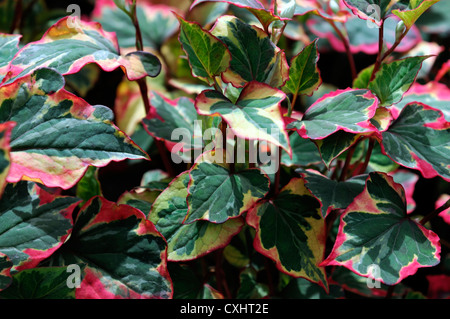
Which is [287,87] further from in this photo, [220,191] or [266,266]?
[266,266]

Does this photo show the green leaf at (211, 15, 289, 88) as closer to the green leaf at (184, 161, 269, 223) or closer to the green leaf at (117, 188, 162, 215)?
the green leaf at (184, 161, 269, 223)

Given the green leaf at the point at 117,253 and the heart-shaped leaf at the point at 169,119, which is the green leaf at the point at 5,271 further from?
the heart-shaped leaf at the point at 169,119

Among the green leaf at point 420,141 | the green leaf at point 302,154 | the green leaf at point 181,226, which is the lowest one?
the green leaf at point 302,154

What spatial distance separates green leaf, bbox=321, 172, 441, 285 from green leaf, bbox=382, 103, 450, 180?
48 millimetres

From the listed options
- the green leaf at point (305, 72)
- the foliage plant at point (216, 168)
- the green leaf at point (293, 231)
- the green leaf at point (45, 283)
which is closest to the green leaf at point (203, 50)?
the foliage plant at point (216, 168)

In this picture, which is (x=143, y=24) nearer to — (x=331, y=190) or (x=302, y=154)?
(x=302, y=154)

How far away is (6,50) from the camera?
0.71m

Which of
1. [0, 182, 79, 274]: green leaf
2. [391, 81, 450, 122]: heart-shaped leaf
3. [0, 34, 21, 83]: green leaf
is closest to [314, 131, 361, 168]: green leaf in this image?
[391, 81, 450, 122]: heart-shaped leaf

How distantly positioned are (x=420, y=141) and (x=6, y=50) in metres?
0.68

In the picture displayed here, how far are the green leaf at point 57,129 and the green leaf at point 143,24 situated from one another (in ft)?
1.86

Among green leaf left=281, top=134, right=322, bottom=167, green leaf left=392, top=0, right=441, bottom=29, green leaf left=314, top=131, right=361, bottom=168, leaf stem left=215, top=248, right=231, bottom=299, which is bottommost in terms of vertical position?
leaf stem left=215, top=248, right=231, bottom=299

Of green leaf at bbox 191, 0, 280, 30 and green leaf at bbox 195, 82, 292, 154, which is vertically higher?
green leaf at bbox 191, 0, 280, 30

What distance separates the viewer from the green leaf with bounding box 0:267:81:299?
2.05ft

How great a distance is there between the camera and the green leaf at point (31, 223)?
2.00ft
